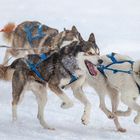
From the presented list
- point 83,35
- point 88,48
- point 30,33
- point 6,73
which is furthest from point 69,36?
point 83,35

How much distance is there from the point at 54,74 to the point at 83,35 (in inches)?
271

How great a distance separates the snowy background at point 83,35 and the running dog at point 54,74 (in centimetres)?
26

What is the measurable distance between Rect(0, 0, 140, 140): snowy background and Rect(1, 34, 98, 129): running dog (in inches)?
10.3

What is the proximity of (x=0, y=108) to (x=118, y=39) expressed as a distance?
626cm

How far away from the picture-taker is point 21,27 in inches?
361

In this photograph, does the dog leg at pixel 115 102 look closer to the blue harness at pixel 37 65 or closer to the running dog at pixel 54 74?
the running dog at pixel 54 74

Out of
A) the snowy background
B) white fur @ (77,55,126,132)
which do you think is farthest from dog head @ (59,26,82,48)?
white fur @ (77,55,126,132)

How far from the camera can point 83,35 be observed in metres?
12.8

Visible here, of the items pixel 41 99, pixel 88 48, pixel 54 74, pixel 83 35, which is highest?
pixel 88 48

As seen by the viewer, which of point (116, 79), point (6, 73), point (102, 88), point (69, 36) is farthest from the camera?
point (69, 36)

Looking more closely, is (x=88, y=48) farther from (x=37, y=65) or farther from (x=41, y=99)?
(x=41, y=99)

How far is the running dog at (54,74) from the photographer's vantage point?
5.95 meters

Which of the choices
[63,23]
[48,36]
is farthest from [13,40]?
[63,23]

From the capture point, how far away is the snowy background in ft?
19.3
